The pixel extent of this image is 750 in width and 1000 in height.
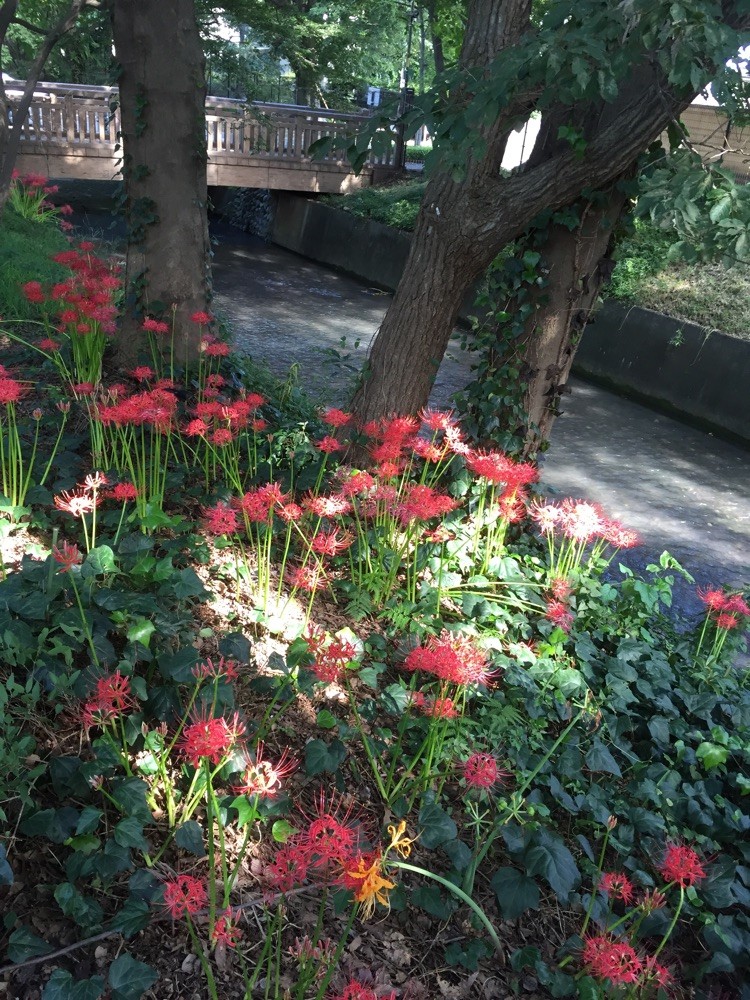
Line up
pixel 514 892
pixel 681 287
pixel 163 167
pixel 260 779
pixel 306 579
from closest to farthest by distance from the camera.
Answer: pixel 260 779 → pixel 514 892 → pixel 306 579 → pixel 163 167 → pixel 681 287

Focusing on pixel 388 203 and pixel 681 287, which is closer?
pixel 681 287

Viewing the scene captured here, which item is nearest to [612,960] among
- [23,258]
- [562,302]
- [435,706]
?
[435,706]

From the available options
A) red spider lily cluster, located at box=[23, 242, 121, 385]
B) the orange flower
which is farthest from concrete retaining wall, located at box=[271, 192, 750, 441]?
the orange flower

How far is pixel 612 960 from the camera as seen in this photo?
1802 mm

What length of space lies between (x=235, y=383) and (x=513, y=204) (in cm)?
219

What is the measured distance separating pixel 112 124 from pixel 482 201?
1200 centimetres

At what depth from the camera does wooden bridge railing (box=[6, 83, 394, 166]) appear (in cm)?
1286

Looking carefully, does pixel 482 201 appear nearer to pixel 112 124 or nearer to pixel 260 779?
pixel 260 779

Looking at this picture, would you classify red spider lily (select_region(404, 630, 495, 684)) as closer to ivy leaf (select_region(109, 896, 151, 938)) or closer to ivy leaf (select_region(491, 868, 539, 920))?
ivy leaf (select_region(491, 868, 539, 920))

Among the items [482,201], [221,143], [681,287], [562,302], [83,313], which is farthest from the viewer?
[221,143]

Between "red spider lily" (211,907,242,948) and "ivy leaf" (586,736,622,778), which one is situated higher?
"red spider lily" (211,907,242,948)

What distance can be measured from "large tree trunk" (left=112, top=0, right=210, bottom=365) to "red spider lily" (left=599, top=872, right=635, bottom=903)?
3702 millimetres

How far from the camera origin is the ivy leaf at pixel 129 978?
5.39ft

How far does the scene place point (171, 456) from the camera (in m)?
3.98
